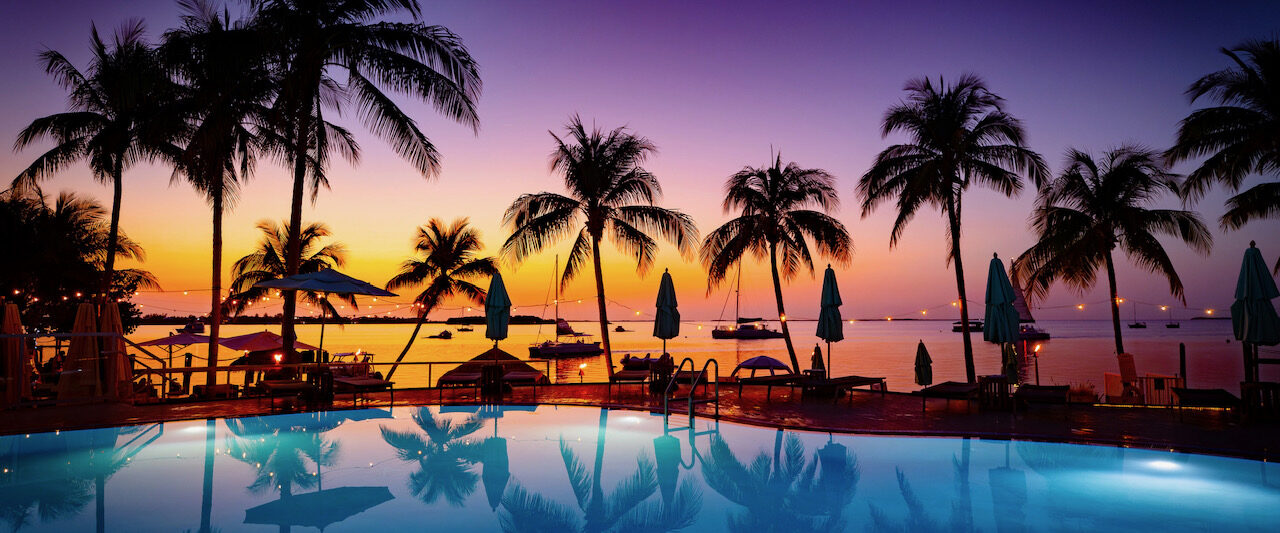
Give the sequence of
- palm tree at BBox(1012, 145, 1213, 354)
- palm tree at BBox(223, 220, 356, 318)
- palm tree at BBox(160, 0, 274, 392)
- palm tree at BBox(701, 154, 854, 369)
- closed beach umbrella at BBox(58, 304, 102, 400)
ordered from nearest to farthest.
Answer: closed beach umbrella at BBox(58, 304, 102, 400) → palm tree at BBox(160, 0, 274, 392) → palm tree at BBox(1012, 145, 1213, 354) → palm tree at BBox(701, 154, 854, 369) → palm tree at BBox(223, 220, 356, 318)

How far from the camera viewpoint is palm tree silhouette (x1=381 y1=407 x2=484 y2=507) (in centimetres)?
805

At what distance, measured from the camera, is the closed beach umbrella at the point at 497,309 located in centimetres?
1553

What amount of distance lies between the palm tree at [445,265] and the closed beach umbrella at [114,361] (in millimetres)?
16900

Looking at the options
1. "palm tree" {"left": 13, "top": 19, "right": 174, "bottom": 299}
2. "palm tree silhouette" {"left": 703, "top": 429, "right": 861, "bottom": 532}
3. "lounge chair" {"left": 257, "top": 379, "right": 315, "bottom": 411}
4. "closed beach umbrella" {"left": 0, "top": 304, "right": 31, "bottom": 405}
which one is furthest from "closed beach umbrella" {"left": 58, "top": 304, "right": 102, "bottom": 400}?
"palm tree silhouette" {"left": 703, "top": 429, "right": 861, "bottom": 532}

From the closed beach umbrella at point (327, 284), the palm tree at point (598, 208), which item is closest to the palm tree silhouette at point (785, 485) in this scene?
the closed beach umbrella at point (327, 284)

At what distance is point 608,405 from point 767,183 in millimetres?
11827

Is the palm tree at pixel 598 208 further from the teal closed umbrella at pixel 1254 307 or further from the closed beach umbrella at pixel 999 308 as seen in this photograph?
the teal closed umbrella at pixel 1254 307

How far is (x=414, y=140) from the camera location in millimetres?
15953

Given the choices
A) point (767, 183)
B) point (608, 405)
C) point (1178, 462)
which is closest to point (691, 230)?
point (767, 183)

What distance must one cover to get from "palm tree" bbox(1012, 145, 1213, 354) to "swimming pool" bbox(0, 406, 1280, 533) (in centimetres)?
1386

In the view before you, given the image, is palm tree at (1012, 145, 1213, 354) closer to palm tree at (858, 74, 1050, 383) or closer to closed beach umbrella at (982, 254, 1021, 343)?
palm tree at (858, 74, 1050, 383)

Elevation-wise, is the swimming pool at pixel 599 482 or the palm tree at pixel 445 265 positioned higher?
the palm tree at pixel 445 265

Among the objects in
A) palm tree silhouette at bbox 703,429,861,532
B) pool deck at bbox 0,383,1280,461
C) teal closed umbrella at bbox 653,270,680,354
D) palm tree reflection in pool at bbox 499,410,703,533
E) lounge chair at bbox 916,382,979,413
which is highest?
teal closed umbrella at bbox 653,270,680,354

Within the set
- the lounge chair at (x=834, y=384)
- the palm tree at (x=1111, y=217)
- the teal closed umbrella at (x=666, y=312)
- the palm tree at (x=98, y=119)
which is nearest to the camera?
the lounge chair at (x=834, y=384)
